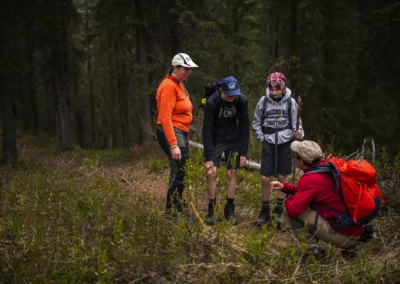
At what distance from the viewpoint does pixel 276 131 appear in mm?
5492

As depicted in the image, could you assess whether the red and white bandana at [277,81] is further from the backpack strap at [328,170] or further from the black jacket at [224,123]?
the backpack strap at [328,170]

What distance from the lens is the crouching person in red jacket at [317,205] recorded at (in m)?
4.07

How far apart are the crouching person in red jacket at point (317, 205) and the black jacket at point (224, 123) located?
146cm

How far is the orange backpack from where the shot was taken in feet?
12.8

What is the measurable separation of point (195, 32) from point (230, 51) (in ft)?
5.41

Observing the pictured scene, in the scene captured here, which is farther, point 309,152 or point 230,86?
point 230,86

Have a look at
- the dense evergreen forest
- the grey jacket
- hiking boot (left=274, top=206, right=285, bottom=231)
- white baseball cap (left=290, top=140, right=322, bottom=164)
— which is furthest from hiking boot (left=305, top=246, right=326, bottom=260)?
the dense evergreen forest

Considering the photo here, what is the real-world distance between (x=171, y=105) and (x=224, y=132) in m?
0.91

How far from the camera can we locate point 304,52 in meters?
18.8

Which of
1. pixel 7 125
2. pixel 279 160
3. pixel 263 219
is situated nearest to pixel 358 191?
pixel 279 160

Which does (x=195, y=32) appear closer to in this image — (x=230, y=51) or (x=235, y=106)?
(x=230, y=51)

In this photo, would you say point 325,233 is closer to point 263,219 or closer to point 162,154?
point 263,219

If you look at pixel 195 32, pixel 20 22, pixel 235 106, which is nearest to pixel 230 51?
pixel 195 32

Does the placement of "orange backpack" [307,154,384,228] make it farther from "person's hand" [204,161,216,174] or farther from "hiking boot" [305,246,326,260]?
"person's hand" [204,161,216,174]
